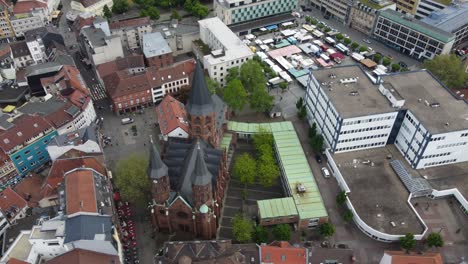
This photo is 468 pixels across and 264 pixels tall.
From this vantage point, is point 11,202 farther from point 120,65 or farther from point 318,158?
point 318,158

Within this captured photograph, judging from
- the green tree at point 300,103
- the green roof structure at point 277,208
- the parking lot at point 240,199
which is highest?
the green tree at point 300,103

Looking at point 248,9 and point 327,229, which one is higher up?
point 248,9

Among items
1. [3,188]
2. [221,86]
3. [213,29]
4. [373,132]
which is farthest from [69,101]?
[373,132]

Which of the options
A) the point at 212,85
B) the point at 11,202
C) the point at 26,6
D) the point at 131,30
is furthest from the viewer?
the point at 26,6

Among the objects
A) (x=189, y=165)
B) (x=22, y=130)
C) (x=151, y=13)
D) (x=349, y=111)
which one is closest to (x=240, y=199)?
(x=189, y=165)

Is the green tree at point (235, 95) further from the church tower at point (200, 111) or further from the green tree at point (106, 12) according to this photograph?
the green tree at point (106, 12)

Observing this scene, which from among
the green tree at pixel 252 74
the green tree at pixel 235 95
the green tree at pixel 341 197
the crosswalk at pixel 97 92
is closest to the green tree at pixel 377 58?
the green tree at pixel 252 74

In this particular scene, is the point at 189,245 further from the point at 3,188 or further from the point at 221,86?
the point at 221,86
